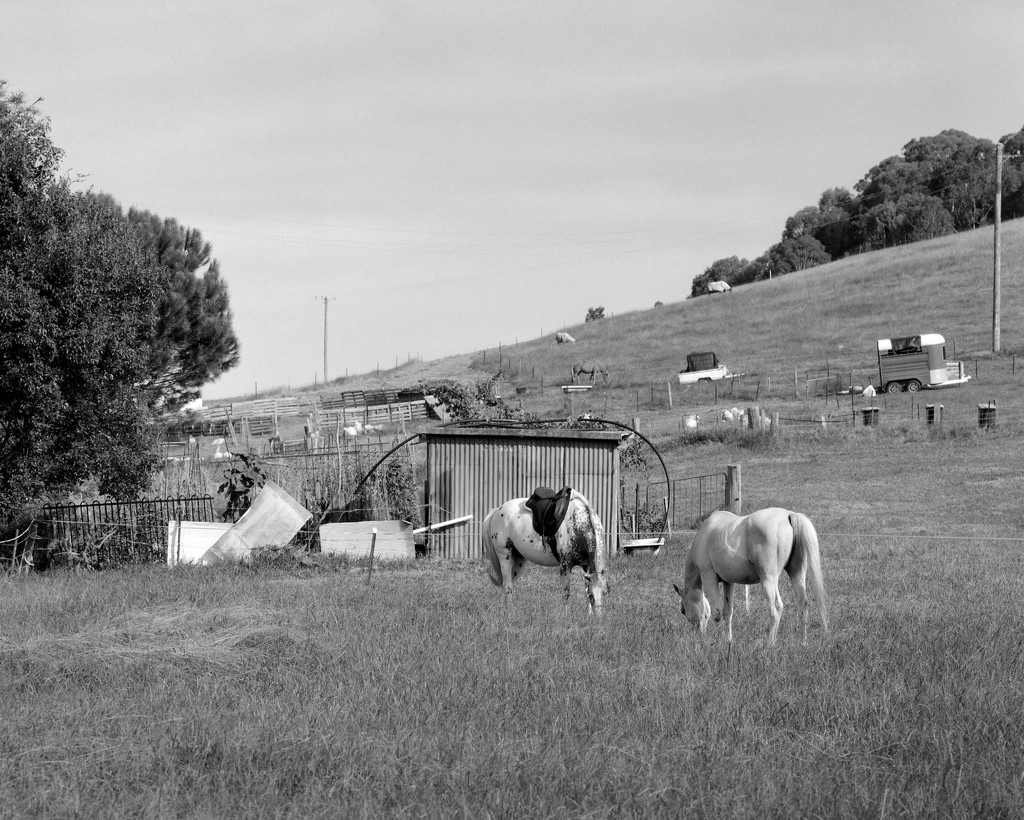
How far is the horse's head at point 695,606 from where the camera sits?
40.5ft

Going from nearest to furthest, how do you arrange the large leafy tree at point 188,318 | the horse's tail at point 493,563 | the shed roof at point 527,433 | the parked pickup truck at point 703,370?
the horse's tail at point 493,563 → the shed roof at point 527,433 → the large leafy tree at point 188,318 → the parked pickup truck at point 703,370

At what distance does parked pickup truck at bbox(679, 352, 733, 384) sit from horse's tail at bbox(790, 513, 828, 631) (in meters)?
47.2

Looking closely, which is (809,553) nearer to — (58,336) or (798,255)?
(58,336)

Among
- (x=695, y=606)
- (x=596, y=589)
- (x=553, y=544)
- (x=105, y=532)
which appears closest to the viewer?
(x=695, y=606)

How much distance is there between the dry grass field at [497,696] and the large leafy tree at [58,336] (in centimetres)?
212

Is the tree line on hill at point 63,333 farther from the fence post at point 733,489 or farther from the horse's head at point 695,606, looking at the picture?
the horse's head at point 695,606

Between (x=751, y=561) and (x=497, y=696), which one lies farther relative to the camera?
(x=751, y=561)

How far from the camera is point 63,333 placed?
19219 millimetres

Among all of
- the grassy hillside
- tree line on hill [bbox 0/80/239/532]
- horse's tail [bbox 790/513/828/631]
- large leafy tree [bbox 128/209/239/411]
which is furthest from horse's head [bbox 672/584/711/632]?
the grassy hillside

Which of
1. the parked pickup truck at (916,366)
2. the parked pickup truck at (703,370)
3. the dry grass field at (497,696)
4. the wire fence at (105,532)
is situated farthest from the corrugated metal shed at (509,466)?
the parked pickup truck at (703,370)

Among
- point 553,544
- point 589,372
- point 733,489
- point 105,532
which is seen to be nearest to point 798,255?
point 589,372

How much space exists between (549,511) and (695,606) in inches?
121

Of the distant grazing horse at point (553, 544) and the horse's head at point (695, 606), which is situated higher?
the distant grazing horse at point (553, 544)

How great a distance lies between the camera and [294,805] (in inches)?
251
